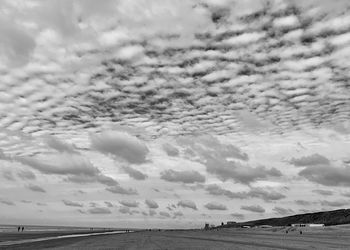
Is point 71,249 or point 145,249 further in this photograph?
point 71,249

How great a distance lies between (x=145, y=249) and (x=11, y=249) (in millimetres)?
17789

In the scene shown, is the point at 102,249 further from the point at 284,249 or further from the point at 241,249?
the point at 284,249

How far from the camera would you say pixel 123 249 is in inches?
1796

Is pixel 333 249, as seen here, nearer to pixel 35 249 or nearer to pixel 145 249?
pixel 145 249

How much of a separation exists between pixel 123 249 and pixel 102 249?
3312mm

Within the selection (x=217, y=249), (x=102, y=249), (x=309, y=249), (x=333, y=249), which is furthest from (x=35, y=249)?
(x=333, y=249)

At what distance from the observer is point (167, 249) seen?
149 feet

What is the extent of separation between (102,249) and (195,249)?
1088cm

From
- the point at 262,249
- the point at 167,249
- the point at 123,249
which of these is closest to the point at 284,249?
the point at 262,249

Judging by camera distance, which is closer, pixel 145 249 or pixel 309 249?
pixel 145 249

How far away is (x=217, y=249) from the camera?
46.3 metres

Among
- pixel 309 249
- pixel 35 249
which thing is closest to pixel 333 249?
pixel 309 249

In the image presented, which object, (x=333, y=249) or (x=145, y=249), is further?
(x=333, y=249)

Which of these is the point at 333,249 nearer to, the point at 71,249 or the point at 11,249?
the point at 71,249
